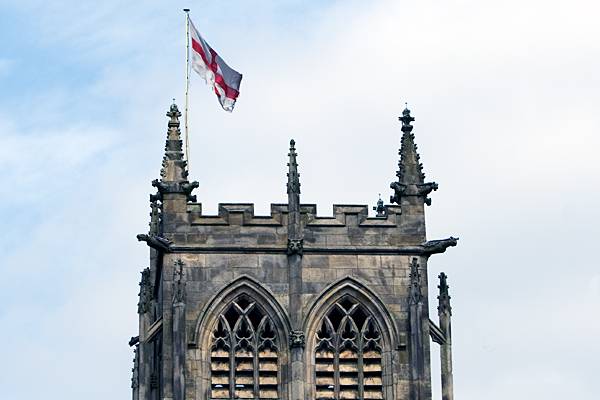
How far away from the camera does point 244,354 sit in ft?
240

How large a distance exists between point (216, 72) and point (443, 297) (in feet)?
29.9

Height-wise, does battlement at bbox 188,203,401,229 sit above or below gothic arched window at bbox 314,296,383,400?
above

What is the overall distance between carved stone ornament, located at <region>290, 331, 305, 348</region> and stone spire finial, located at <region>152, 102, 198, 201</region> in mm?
4821

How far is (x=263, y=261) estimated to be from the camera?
73.9 meters

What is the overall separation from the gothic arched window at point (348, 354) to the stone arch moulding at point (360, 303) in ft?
0.38

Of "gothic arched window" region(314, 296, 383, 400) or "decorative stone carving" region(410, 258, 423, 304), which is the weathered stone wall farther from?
"gothic arched window" region(314, 296, 383, 400)

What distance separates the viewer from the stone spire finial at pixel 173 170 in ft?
245

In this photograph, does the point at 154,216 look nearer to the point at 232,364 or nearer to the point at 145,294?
the point at 145,294

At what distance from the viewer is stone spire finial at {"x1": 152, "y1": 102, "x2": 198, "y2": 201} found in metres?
74.6

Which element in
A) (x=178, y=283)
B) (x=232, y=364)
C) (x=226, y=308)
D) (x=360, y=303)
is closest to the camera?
(x=232, y=364)

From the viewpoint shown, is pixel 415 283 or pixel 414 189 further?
pixel 414 189

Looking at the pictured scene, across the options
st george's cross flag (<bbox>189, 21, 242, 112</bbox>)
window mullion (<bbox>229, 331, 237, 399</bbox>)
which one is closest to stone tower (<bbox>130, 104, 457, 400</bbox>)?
window mullion (<bbox>229, 331, 237, 399</bbox>)

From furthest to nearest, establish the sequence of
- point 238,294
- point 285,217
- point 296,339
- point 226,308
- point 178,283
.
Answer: point 285,217 < point 238,294 < point 226,308 < point 178,283 < point 296,339

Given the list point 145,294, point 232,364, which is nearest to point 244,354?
point 232,364
